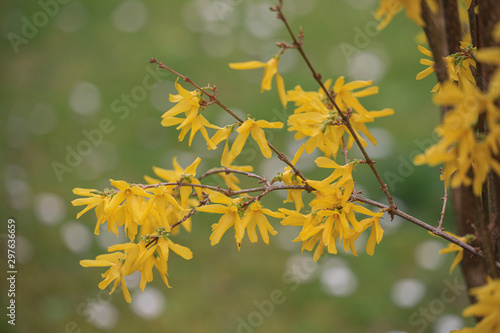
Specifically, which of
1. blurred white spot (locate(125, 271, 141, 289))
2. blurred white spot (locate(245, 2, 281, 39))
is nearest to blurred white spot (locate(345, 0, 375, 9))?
blurred white spot (locate(245, 2, 281, 39))

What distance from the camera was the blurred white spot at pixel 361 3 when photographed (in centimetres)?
314

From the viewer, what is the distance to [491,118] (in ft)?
1.75

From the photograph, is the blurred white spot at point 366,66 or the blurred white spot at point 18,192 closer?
the blurred white spot at point 18,192

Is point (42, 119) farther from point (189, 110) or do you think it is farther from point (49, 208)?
point (189, 110)

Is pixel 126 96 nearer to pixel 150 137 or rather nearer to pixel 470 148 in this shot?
pixel 150 137

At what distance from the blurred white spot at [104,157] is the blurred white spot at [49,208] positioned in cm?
23

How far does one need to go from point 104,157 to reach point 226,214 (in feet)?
5.75

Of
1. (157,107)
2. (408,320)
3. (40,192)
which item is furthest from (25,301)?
(408,320)

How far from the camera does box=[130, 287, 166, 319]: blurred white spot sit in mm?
1934

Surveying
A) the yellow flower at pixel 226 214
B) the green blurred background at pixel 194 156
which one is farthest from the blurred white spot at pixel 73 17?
the yellow flower at pixel 226 214

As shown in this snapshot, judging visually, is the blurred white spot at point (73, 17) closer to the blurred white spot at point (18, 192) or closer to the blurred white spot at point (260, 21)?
the blurred white spot at point (260, 21)

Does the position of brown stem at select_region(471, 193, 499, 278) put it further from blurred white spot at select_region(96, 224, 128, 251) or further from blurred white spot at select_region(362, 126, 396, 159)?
blurred white spot at select_region(96, 224, 128, 251)

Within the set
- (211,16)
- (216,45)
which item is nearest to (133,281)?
(216,45)

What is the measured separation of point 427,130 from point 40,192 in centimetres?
181
